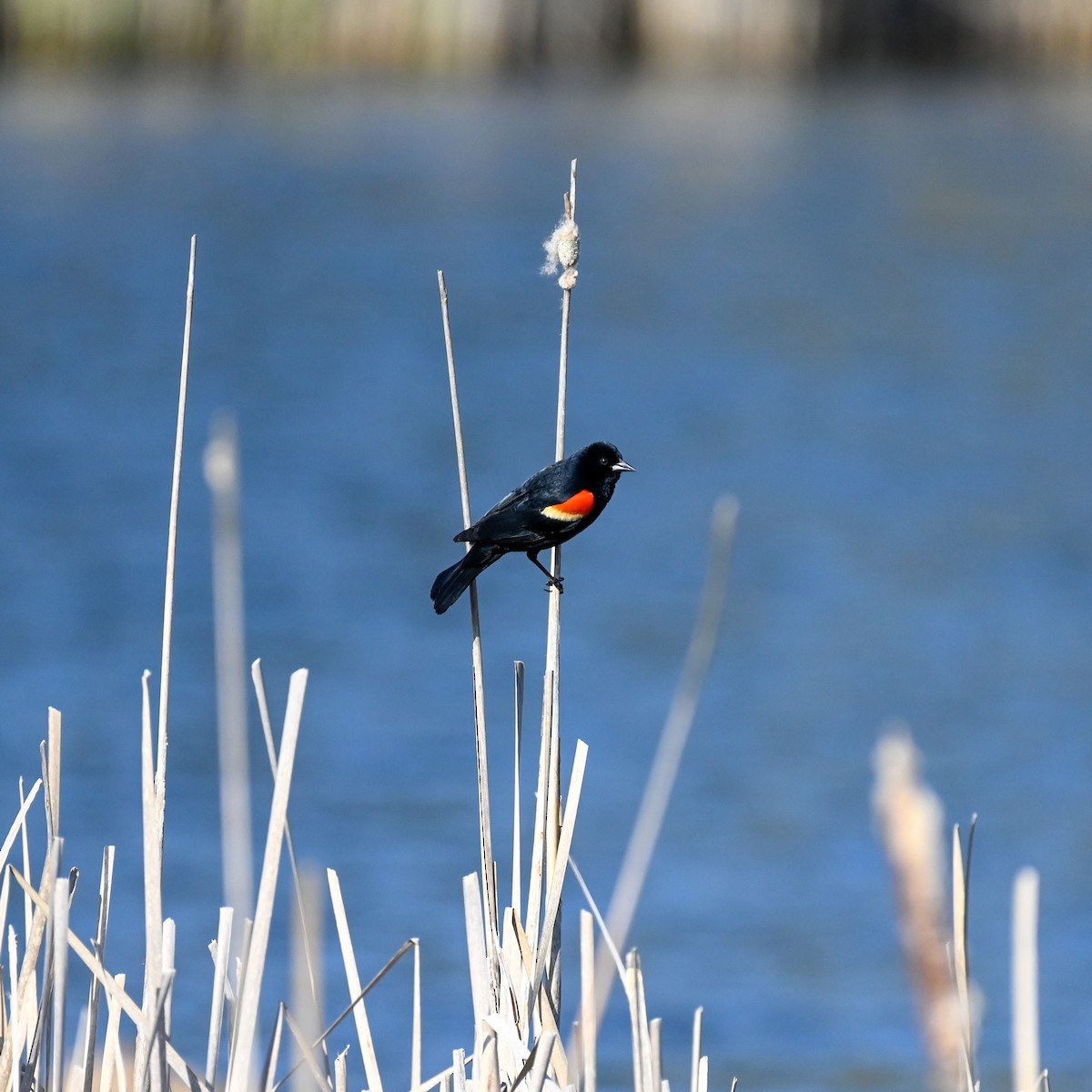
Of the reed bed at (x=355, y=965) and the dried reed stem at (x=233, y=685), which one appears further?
the dried reed stem at (x=233, y=685)

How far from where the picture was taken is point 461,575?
2510 mm

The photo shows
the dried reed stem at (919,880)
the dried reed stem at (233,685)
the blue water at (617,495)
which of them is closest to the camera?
the dried reed stem at (919,880)

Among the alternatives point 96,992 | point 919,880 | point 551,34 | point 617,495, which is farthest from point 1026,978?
point 551,34

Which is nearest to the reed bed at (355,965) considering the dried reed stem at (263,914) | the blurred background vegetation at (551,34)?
the dried reed stem at (263,914)

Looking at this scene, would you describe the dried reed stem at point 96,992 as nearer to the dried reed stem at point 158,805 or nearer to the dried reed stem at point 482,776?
the dried reed stem at point 158,805

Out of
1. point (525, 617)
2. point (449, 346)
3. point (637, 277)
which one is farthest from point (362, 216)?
point (449, 346)

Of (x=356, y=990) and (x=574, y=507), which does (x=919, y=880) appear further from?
(x=574, y=507)

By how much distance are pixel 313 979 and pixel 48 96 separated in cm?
2167

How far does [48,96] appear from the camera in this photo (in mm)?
22188

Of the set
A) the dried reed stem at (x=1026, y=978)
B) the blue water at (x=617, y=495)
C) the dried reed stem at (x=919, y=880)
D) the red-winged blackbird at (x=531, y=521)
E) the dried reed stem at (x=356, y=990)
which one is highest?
the red-winged blackbird at (x=531, y=521)

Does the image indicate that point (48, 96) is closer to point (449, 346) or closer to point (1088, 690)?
point (1088, 690)

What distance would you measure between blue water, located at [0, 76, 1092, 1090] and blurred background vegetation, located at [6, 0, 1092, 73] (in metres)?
0.88

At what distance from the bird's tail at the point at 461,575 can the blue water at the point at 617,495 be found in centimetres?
296

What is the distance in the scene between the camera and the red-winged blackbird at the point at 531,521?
8.21 feet
